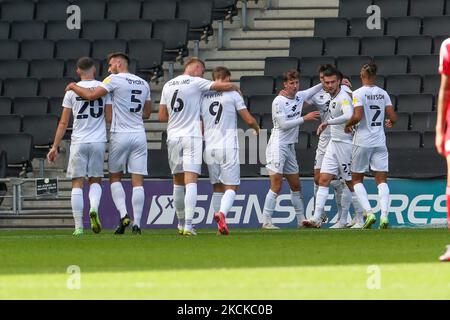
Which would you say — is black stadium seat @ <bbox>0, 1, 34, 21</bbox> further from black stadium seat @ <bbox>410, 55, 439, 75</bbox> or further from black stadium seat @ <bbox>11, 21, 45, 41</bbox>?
black stadium seat @ <bbox>410, 55, 439, 75</bbox>

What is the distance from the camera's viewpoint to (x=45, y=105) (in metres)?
24.4

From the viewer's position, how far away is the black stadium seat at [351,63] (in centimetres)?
2381

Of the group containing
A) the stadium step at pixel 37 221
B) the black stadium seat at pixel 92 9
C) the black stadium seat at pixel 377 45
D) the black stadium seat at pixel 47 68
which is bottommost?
the stadium step at pixel 37 221

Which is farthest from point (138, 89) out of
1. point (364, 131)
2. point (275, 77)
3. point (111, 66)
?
point (275, 77)

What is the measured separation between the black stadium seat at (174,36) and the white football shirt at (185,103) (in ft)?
29.8

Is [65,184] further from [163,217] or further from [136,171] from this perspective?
[136,171]

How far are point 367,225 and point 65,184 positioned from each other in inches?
265

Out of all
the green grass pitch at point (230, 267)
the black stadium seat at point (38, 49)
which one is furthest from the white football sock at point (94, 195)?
the black stadium seat at point (38, 49)

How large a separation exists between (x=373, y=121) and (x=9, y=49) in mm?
9711

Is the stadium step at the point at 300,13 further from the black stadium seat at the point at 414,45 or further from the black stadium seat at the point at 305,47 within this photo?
the black stadium seat at the point at 414,45

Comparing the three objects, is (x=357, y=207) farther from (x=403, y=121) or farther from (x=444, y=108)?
(x=444, y=108)

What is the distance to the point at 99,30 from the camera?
26.8 meters

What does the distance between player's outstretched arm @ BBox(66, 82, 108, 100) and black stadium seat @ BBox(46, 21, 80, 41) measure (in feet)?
32.7

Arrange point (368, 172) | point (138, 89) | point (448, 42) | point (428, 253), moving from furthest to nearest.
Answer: point (368, 172) < point (138, 89) < point (428, 253) < point (448, 42)
